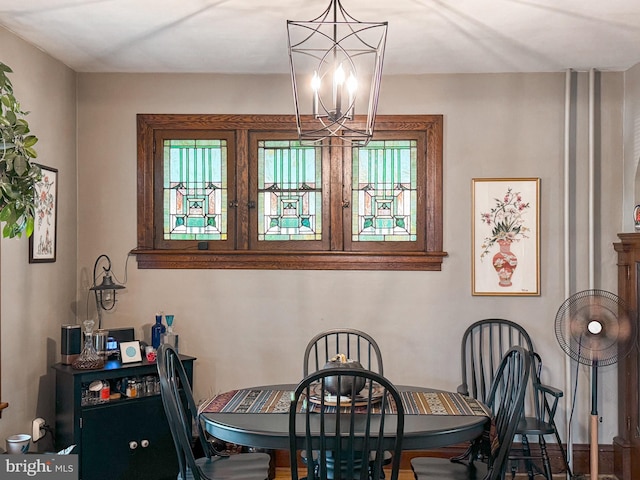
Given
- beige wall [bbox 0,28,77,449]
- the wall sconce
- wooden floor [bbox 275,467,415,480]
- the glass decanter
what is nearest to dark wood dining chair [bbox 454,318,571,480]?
wooden floor [bbox 275,467,415,480]

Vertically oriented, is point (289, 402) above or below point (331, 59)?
below

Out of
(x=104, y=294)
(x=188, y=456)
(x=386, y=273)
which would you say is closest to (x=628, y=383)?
(x=386, y=273)

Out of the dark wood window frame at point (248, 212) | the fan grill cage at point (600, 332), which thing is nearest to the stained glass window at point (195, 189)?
the dark wood window frame at point (248, 212)

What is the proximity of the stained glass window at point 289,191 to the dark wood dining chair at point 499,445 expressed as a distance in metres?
1.73

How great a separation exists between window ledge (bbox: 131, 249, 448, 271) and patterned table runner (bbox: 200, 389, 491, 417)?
1.21 m

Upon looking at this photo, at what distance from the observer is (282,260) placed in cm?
448

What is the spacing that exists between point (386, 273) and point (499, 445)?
5.63 ft

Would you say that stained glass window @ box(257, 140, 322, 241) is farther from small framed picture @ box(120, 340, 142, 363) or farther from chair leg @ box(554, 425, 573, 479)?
chair leg @ box(554, 425, 573, 479)

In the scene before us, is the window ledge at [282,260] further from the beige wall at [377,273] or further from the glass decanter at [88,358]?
the glass decanter at [88,358]

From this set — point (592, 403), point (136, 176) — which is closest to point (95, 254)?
point (136, 176)

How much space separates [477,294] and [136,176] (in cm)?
232

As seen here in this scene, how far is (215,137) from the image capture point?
14.8 ft

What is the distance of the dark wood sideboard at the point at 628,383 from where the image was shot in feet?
13.6

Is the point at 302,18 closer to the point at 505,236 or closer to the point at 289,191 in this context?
the point at 289,191
